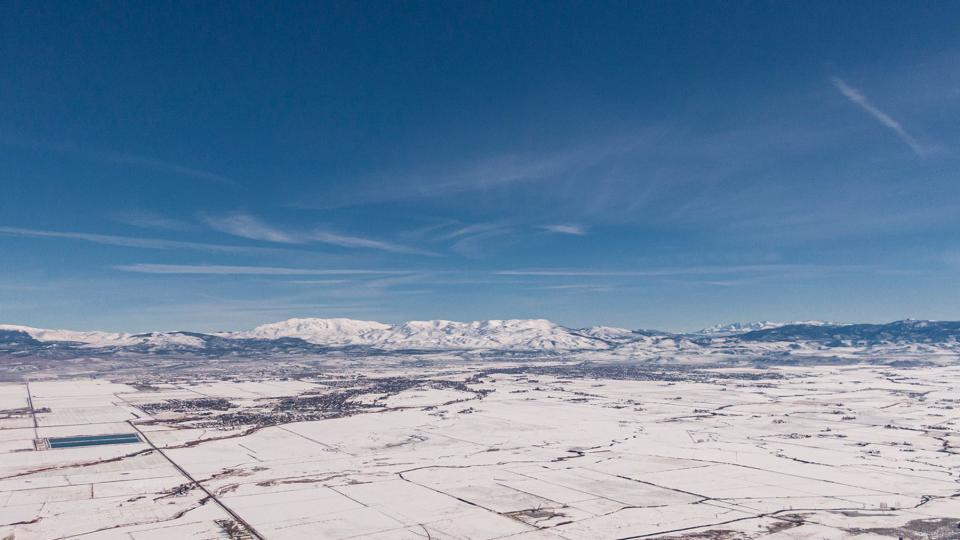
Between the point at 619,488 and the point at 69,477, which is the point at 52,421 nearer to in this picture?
the point at 69,477

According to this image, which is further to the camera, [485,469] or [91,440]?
[91,440]

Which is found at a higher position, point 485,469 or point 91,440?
point 91,440

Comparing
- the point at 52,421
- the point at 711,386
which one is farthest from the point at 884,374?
the point at 52,421

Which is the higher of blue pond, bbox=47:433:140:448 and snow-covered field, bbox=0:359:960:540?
blue pond, bbox=47:433:140:448

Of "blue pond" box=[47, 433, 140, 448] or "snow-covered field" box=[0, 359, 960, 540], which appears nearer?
"snow-covered field" box=[0, 359, 960, 540]
